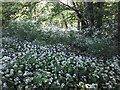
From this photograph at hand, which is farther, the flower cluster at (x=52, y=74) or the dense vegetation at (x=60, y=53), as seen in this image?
the dense vegetation at (x=60, y=53)

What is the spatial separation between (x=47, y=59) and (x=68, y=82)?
1248 millimetres

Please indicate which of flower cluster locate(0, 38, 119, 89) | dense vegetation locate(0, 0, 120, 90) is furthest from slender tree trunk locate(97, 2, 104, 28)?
flower cluster locate(0, 38, 119, 89)

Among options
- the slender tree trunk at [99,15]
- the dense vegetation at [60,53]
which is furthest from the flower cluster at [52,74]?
the slender tree trunk at [99,15]

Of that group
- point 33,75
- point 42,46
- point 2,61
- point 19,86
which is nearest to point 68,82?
point 33,75

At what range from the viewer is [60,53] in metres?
4.39

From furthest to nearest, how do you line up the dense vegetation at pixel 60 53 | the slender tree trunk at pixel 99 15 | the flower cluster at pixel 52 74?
the slender tree trunk at pixel 99 15 → the dense vegetation at pixel 60 53 → the flower cluster at pixel 52 74

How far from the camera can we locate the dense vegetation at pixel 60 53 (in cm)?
293

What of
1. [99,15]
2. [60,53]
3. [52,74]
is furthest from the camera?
[99,15]

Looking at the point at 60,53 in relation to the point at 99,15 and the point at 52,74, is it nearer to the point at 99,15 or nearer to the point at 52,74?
the point at 52,74

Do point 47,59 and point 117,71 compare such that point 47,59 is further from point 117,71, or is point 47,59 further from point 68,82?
point 117,71

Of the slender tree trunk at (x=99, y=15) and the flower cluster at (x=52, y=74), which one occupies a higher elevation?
the slender tree trunk at (x=99, y=15)

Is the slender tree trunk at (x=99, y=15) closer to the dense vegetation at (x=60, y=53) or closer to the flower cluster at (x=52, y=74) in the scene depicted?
the dense vegetation at (x=60, y=53)

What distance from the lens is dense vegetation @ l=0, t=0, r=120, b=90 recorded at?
293cm

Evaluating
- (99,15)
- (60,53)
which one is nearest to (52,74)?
(60,53)
